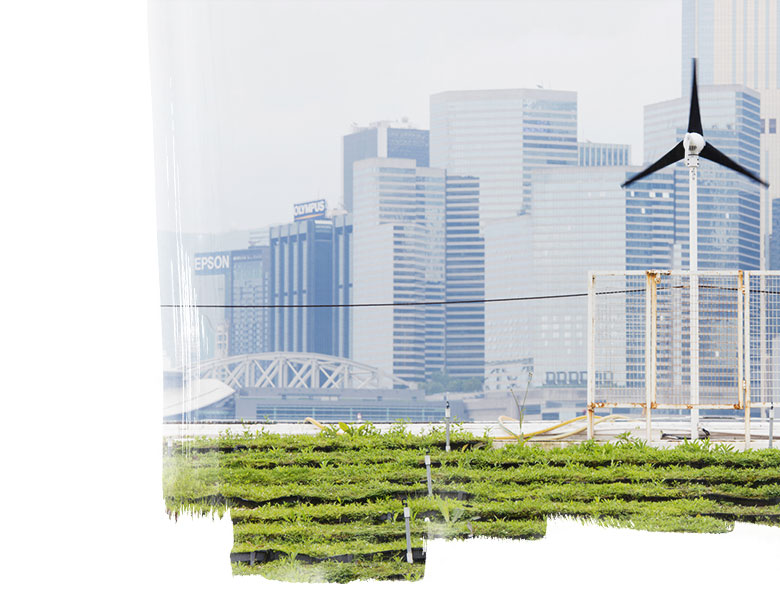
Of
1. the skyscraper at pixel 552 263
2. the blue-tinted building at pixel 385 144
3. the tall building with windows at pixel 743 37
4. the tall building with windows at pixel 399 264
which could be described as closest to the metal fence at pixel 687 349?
the tall building with windows at pixel 743 37

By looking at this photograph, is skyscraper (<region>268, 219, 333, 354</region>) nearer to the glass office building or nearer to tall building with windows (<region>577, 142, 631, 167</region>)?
the glass office building

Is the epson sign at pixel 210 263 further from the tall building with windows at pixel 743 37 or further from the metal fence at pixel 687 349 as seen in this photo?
the tall building with windows at pixel 743 37

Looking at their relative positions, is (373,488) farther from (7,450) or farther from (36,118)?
(36,118)

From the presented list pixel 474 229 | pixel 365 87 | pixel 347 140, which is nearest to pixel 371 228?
pixel 474 229

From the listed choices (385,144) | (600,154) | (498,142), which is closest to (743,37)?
(385,144)

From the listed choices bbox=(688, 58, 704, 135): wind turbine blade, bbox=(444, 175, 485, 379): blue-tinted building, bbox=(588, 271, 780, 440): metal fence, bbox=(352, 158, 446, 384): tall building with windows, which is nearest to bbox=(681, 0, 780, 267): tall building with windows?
bbox=(688, 58, 704, 135): wind turbine blade

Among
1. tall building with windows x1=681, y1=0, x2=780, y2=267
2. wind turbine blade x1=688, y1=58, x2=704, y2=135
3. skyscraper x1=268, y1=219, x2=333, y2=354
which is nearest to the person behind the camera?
wind turbine blade x1=688, y1=58, x2=704, y2=135
